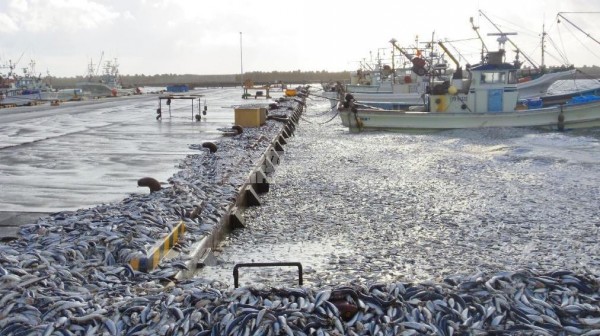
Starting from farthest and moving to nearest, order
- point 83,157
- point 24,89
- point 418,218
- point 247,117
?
point 24,89 < point 247,117 < point 83,157 < point 418,218

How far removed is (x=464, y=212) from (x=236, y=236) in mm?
4071

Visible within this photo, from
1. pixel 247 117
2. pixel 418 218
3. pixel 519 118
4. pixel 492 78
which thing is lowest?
pixel 418 218

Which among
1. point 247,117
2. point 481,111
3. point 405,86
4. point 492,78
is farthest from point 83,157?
point 405,86

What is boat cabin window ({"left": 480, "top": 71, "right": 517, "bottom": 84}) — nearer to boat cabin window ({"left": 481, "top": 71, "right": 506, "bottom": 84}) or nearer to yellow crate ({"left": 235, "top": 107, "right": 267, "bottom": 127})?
boat cabin window ({"left": 481, "top": 71, "right": 506, "bottom": 84})

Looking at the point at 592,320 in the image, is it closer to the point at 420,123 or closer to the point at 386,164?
the point at 386,164

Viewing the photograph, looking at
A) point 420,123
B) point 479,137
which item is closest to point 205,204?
point 479,137

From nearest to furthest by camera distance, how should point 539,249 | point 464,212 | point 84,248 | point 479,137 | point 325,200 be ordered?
point 84,248 → point 539,249 → point 464,212 → point 325,200 → point 479,137

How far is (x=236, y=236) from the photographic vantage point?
376 inches

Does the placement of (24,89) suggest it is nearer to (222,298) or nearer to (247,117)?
(247,117)

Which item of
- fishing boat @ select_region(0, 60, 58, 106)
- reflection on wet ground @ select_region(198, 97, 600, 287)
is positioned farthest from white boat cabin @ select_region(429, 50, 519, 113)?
fishing boat @ select_region(0, 60, 58, 106)

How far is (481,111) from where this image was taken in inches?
1065

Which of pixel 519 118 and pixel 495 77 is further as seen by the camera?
pixel 495 77

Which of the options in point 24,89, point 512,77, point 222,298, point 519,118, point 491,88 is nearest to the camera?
point 222,298

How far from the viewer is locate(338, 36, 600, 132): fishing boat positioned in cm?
2627
